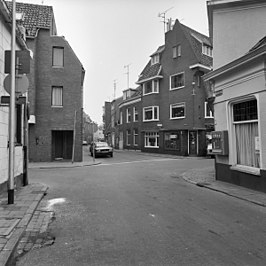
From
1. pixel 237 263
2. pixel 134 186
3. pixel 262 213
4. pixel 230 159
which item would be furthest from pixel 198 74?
pixel 237 263

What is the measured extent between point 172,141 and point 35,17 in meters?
16.5

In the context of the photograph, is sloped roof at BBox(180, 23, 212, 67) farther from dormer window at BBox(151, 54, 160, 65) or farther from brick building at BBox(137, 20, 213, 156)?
dormer window at BBox(151, 54, 160, 65)

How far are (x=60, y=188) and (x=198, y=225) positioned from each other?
18.5 feet

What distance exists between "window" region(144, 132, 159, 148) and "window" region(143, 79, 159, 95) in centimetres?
479

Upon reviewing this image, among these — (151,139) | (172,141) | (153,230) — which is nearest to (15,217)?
(153,230)

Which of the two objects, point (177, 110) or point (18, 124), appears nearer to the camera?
point (18, 124)

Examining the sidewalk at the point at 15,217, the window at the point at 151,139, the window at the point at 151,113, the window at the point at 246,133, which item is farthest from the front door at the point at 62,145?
the window at the point at 246,133

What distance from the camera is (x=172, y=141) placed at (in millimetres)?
27984

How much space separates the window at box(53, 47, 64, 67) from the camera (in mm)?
20641

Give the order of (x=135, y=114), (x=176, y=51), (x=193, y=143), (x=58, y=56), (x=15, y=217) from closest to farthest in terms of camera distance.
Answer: (x=15, y=217) < (x=58, y=56) < (x=193, y=143) < (x=176, y=51) < (x=135, y=114)

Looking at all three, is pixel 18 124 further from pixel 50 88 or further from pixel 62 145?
pixel 62 145

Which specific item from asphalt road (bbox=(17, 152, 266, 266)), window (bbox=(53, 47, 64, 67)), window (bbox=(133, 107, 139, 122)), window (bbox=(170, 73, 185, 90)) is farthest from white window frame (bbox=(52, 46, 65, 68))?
window (bbox=(133, 107, 139, 122))

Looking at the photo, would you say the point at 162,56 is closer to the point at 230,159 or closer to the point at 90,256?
the point at 230,159

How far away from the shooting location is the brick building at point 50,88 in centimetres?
1989
